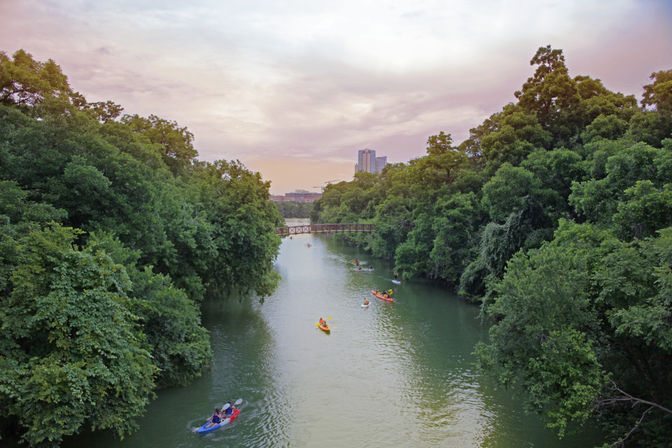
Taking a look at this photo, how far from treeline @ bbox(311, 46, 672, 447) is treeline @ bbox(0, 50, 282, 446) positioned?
32.0ft

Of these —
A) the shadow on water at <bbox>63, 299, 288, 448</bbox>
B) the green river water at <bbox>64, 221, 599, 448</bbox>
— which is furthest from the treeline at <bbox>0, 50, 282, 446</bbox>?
the green river water at <bbox>64, 221, 599, 448</bbox>

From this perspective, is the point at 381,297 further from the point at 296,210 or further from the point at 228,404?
the point at 296,210

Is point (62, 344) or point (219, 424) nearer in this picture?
point (62, 344)

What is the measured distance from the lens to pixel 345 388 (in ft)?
50.6

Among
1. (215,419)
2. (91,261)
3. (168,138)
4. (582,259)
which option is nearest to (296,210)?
(168,138)

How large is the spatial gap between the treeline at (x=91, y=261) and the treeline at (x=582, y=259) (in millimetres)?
9766

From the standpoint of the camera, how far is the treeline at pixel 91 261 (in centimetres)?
908

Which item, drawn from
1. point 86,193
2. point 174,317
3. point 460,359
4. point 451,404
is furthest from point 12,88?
point 460,359

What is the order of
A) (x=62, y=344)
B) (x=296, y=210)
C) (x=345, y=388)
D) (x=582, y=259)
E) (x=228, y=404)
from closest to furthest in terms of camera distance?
1. (x=62, y=344)
2. (x=582, y=259)
3. (x=228, y=404)
4. (x=345, y=388)
5. (x=296, y=210)

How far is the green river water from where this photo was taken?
12289 millimetres

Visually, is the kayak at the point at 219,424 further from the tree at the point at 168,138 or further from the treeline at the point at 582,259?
the tree at the point at 168,138

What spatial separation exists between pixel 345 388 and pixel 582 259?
29.9ft

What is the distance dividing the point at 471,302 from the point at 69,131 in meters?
23.4

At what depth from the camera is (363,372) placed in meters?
16.8
